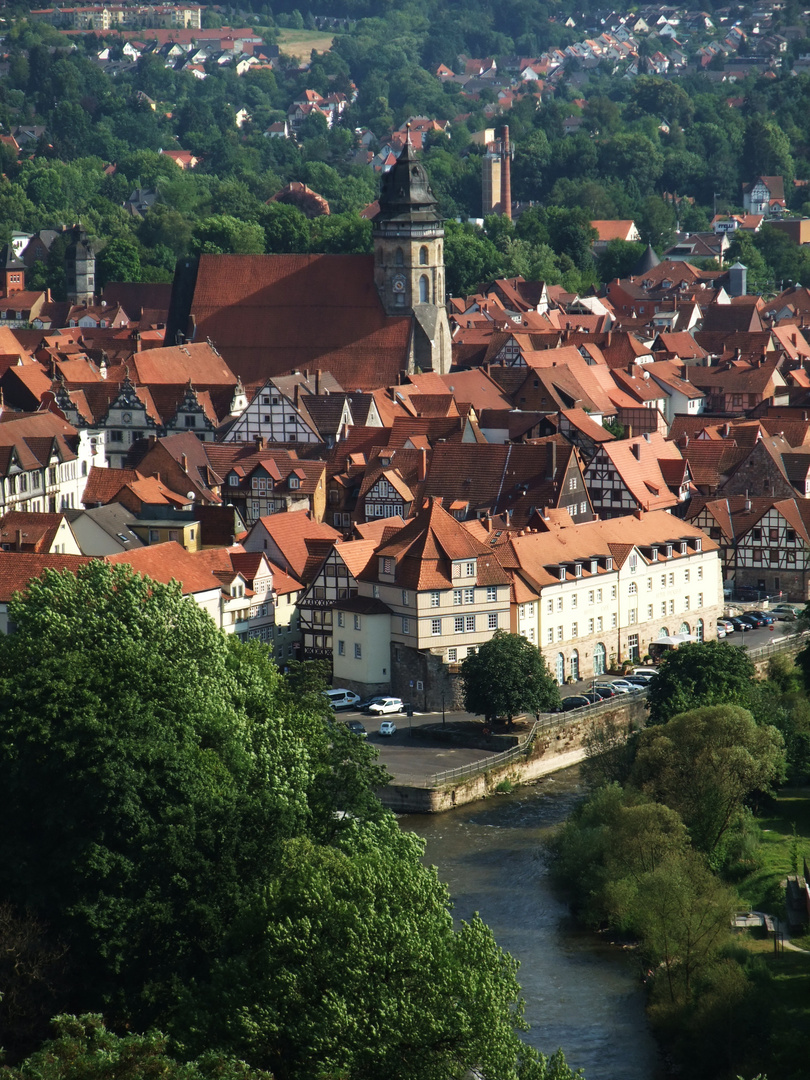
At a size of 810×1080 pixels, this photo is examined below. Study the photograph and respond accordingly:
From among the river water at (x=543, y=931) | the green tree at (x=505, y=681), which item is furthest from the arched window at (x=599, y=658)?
the river water at (x=543, y=931)

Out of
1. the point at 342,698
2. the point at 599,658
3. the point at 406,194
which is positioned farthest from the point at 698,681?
the point at 406,194

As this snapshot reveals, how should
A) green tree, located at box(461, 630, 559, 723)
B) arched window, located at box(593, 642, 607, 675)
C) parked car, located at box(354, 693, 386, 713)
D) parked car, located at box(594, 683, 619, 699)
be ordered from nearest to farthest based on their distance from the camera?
1. green tree, located at box(461, 630, 559, 723)
2. parked car, located at box(354, 693, 386, 713)
3. parked car, located at box(594, 683, 619, 699)
4. arched window, located at box(593, 642, 607, 675)

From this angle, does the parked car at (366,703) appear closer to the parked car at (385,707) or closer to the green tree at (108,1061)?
the parked car at (385,707)

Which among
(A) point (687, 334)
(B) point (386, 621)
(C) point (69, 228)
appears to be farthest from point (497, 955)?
(C) point (69, 228)

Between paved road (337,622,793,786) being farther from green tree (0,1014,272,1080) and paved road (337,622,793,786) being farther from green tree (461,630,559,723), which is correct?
green tree (0,1014,272,1080)

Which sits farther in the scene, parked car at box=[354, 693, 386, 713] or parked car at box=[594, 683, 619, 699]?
parked car at box=[594, 683, 619, 699]

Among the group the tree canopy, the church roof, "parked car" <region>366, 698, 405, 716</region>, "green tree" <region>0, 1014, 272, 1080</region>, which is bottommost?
"green tree" <region>0, 1014, 272, 1080</region>

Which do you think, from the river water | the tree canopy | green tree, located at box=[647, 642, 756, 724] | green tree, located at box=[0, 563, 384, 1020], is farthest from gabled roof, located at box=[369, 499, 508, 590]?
green tree, located at box=[0, 563, 384, 1020]
